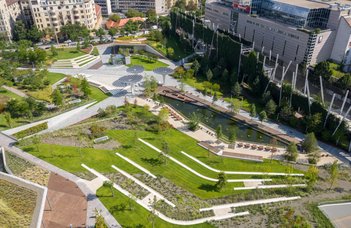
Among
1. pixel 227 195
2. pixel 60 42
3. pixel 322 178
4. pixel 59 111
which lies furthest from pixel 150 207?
pixel 60 42

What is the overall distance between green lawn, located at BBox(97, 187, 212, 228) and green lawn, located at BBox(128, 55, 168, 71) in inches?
1908

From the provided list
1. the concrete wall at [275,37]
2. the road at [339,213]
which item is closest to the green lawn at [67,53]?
the concrete wall at [275,37]

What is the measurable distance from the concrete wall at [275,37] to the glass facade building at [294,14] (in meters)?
4.07

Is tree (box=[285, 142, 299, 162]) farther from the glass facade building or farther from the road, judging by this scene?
the glass facade building

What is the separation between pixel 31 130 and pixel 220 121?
35.8m

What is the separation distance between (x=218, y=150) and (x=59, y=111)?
33040 millimetres

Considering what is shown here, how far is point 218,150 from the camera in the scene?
50562 mm

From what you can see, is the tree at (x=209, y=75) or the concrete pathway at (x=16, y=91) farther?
the tree at (x=209, y=75)

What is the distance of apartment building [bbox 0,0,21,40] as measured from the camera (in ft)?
320

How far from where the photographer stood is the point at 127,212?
37938mm

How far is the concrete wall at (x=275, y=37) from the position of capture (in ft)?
253

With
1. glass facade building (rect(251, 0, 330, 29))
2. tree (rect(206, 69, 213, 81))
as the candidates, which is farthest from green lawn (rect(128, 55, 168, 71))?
glass facade building (rect(251, 0, 330, 29))

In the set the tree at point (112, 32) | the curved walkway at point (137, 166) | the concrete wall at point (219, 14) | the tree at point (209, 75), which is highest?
the concrete wall at point (219, 14)

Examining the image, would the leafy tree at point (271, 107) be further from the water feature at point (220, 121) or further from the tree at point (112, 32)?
the tree at point (112, 32)
